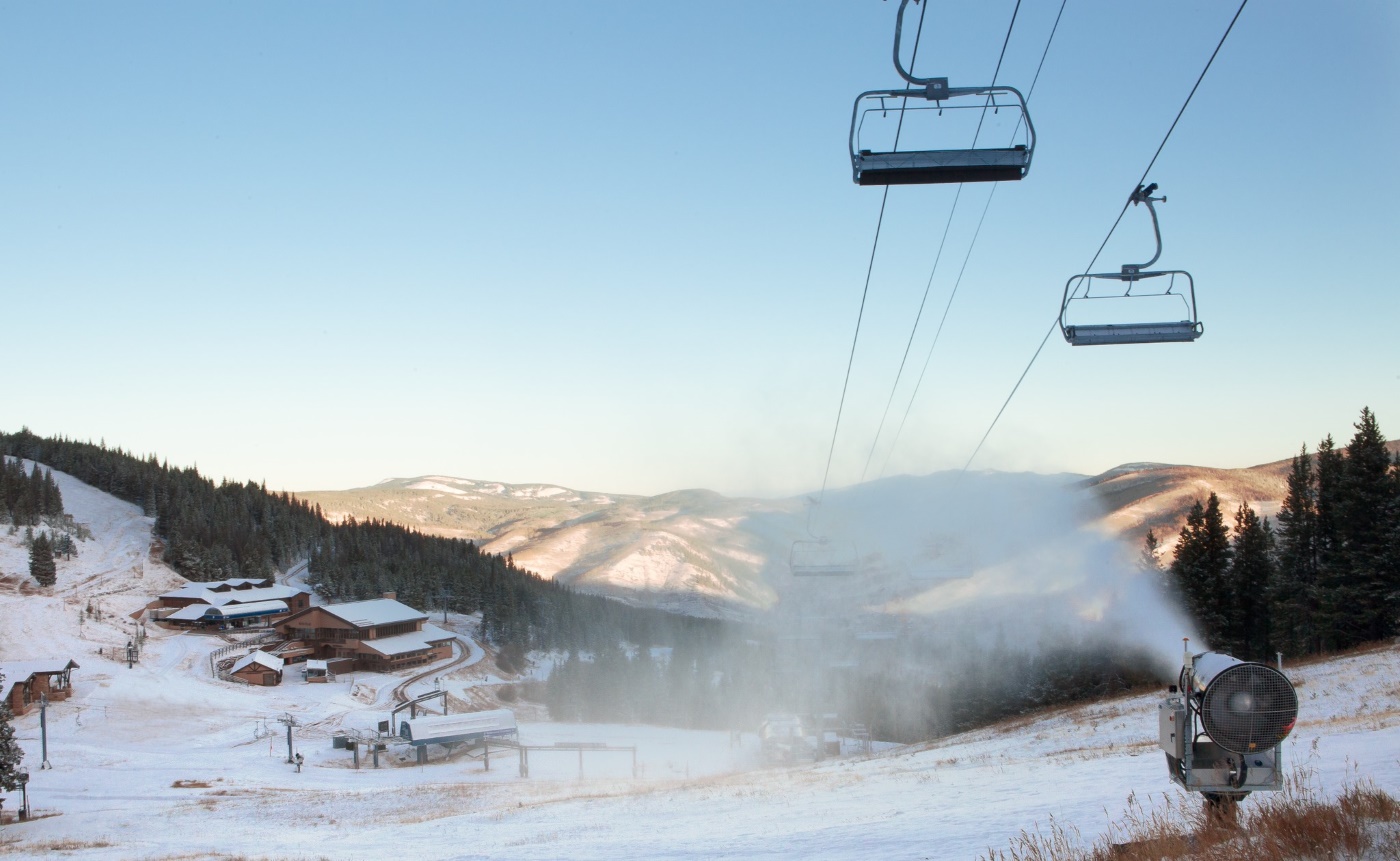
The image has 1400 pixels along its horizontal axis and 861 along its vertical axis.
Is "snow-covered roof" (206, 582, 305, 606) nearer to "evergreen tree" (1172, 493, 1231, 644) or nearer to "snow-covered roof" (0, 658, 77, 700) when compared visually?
"snow-covered roof" (0, 658, 77, 700)

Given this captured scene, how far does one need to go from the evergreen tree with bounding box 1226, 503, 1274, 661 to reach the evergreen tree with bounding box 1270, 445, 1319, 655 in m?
1.02

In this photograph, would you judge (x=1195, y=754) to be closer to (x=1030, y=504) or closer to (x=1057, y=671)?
(x=1057, y=671)

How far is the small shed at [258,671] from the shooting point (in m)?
67.9

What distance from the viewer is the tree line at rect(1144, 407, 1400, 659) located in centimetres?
4466

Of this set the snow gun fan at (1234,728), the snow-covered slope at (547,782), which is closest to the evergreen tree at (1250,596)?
the snow-covered slope at (547,782)

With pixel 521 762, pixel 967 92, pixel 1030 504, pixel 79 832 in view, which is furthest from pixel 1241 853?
pixel 1030 504

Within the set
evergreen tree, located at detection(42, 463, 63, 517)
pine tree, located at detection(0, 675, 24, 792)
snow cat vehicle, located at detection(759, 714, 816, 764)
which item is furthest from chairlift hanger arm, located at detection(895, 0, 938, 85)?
evergreen tree, located at detection(42, 463, 63, 517)

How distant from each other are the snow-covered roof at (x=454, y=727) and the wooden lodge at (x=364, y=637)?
32.2 metres

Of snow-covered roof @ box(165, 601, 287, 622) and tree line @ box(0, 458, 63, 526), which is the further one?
tree line @ box(0, 458, 63, 526)

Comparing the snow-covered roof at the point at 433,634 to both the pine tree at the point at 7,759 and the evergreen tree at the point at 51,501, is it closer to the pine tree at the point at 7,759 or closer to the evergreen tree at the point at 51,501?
the pine tree at the point at 7,759

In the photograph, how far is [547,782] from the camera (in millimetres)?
38094

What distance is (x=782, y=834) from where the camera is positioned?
15.3m

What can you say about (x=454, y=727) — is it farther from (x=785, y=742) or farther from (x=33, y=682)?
(x=33, y=682)

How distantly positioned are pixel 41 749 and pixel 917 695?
64111mm
